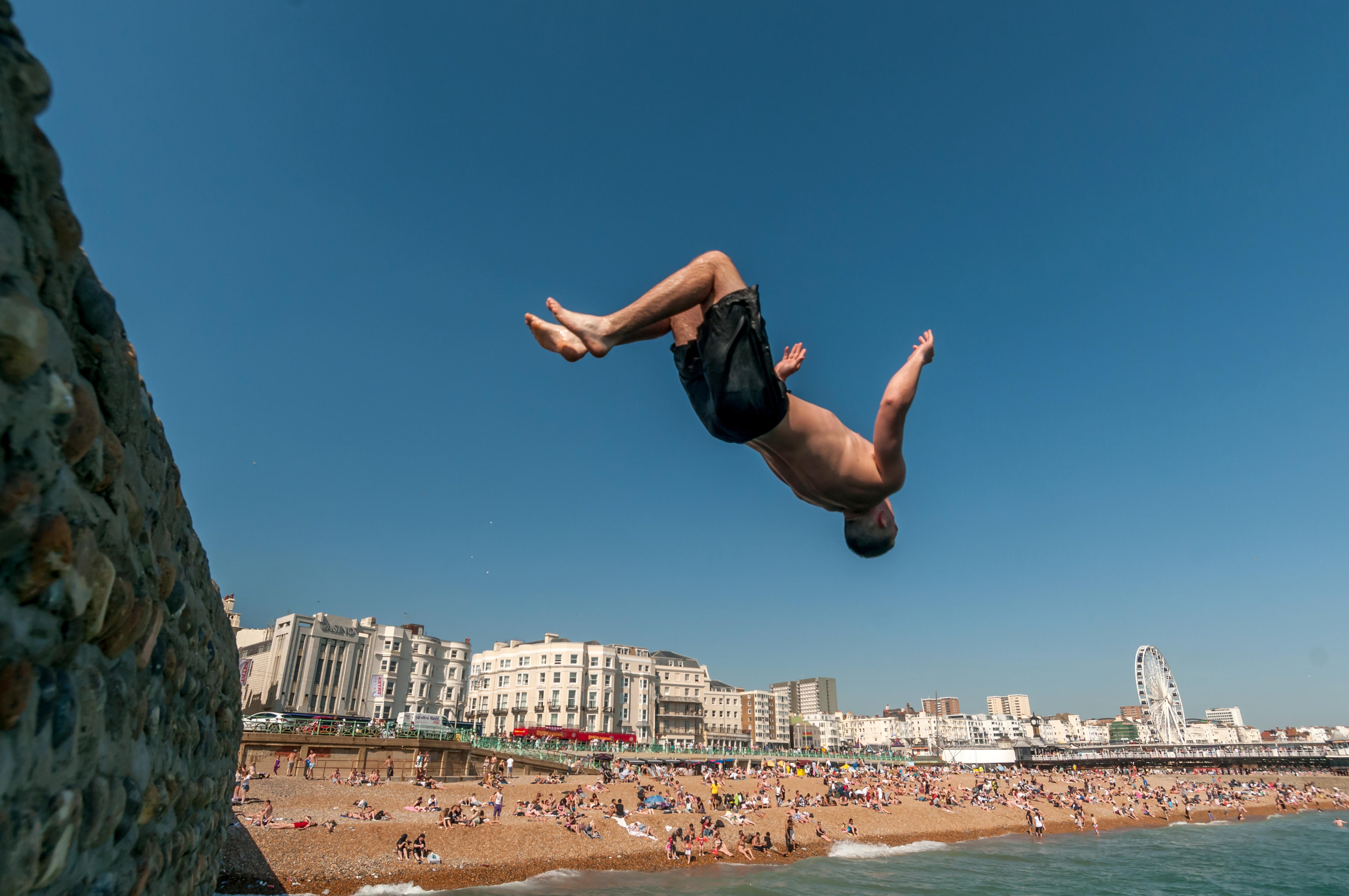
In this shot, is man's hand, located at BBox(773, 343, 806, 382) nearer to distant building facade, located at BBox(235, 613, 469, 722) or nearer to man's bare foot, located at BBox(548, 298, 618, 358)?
man's bare foot, located at BBox(548, 298, 618, 358)

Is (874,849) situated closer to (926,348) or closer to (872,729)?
(926,348)

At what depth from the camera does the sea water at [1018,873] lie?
2211 cm

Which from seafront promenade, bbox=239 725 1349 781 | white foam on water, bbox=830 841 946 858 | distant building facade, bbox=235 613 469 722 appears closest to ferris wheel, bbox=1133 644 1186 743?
seafront promenade, bbox=239 725 1349 781

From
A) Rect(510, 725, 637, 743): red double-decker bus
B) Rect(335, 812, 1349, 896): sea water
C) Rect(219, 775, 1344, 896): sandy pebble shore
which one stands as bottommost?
Rect(335, 812, 1349, 896): sea water

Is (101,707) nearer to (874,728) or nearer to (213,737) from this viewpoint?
(213,737)

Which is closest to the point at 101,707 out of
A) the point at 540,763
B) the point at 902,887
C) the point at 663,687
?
the point at 902,887

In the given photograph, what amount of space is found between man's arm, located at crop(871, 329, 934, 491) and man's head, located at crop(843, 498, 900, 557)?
196 millimetres

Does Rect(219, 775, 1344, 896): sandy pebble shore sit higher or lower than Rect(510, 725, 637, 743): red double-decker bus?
lower

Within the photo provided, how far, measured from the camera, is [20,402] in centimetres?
151

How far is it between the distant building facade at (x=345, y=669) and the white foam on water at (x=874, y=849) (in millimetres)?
40976

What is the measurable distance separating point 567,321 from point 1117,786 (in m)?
72.2

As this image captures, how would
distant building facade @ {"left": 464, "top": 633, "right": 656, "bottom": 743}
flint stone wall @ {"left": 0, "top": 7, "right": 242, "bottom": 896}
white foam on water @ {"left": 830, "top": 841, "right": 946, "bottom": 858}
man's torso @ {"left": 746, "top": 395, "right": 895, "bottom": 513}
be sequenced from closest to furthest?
flint stone wall @ {"left": 0, "top": 7, "right": 242, "bottom": 896}
man's torso @ {"left": 746, "top": 395, "right": 895, "bottom": 513}
white foam on water @ {"left": 830, "top": 841, "right": 946, "bottom": 858}
distant building facade @ {"left": 464, "top": 633, "right": 656, "bottom": 743}

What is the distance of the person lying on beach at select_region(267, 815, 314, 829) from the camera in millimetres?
21375

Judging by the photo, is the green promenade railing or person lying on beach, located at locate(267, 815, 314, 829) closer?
person lying on beach, located at locate(267, 815, 314, 829)
